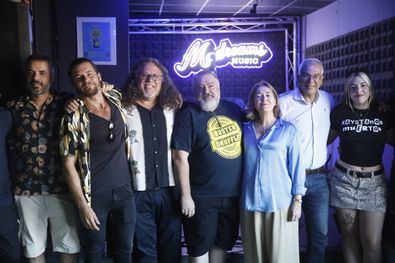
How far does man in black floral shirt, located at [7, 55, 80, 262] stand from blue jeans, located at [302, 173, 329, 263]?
5.66ft

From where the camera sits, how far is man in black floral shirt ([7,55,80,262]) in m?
2.59

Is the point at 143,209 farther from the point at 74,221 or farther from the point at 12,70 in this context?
the point at 12,70

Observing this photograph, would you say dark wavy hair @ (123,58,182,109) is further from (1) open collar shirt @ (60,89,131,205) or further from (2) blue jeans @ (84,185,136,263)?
(2) blue jeans @ (84,185,136,263)

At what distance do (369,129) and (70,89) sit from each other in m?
2.49

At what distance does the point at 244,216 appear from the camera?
285 centimetres

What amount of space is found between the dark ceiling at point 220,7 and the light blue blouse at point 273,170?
4837 mm

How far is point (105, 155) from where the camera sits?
2.58m

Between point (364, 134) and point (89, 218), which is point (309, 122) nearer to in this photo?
point (364, 134)

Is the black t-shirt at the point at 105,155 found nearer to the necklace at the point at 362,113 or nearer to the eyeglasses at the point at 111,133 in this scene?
the eyeglasses at the point at 111,133

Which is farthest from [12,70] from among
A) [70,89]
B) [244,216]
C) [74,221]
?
[244,216]

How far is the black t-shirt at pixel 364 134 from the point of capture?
2.99m

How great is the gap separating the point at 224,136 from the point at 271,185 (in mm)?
467

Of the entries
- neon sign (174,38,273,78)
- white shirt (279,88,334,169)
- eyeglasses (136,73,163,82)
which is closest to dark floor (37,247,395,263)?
white shirt (279,88,334,169)

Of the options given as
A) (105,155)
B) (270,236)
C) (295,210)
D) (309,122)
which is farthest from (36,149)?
(309,122)
